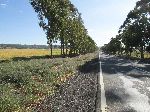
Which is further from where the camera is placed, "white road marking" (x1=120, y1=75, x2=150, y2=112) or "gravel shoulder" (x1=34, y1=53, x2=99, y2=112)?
"gravel shoulder" (x1=34, y1=53, x2=99, y2=112)

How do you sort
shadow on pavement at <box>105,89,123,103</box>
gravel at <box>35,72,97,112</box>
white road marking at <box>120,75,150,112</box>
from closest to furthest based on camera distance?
white road marking at <box>120,75,150,112</box> < gravel at <box>35,72,97,112</box> < shadow on pavement at <box>105,89,123,103</box>

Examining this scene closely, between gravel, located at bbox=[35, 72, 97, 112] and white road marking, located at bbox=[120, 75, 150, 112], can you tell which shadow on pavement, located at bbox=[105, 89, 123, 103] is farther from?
gravel, located at bbox=[35, 72, 97, 112]

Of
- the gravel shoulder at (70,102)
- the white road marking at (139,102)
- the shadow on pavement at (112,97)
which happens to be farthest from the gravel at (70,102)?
the white road marking at (139,102)

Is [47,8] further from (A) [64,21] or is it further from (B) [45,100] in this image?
(B) [45,100]

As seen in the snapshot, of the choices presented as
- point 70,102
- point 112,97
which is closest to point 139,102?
point 112,97

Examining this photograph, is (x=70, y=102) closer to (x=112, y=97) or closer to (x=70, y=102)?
(x=70, y=102)

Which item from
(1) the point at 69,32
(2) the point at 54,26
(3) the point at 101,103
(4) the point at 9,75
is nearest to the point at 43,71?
(4) the point at 9,75

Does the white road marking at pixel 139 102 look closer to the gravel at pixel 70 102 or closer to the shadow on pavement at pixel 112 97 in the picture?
the shadow on pavement at pixel 112 97

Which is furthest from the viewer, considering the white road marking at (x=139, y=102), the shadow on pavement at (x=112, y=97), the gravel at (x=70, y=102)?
the shadow on pavement at (x=112, y=97)

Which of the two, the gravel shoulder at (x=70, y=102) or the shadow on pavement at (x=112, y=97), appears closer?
the gravel shoulder at (x=70, y=102)

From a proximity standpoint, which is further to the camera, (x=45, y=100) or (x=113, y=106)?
(x=45, y=100)

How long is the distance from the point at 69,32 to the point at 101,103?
73.3 meters

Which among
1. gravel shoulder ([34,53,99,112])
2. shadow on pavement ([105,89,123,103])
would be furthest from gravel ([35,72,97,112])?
shadow on pavement ([105,89,123,103])

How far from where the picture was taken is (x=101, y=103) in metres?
11.9
